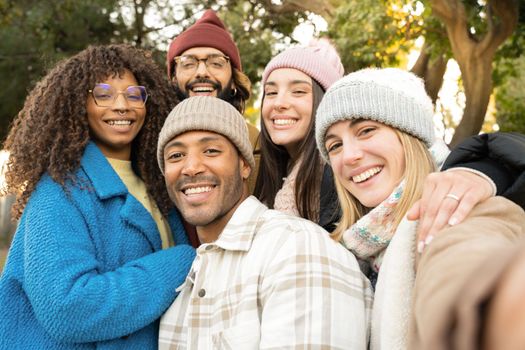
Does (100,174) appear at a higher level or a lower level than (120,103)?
lower

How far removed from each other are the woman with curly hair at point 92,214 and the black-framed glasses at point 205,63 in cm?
119

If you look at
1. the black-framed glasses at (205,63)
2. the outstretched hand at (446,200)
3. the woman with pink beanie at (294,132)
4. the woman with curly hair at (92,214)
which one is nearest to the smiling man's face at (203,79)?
the black-framed glasses at (205,63)

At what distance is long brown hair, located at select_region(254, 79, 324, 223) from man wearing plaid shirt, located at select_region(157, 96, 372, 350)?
79 cm

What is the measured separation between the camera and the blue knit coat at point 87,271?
90.1 inches

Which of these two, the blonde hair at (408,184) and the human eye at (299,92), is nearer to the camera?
the blonde hair at (408,184)

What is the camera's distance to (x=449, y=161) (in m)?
2.10

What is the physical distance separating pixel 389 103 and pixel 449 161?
1.40ft

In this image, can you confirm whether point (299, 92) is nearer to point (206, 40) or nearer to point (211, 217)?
point (206, 40)

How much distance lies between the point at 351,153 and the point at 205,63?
239 centimetres

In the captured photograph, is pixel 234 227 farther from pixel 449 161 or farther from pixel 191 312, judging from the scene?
pixel 449 161

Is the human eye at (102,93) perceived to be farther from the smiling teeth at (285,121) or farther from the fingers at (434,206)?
the fingers at (434,206)

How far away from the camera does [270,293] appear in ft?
6.98

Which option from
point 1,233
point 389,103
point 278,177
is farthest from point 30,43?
point 389,103

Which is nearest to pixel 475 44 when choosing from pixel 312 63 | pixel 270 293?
pixel 312 63
